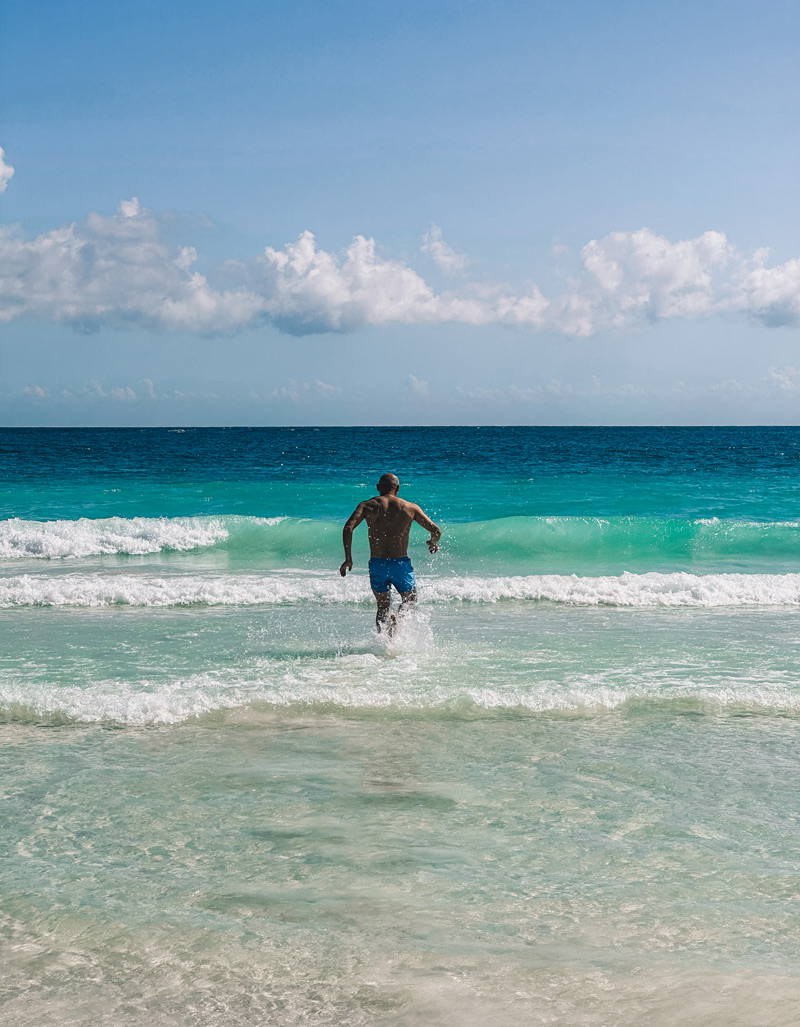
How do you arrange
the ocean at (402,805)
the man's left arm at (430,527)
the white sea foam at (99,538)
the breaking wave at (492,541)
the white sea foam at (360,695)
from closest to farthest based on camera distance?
the ocean at (402,805) < the white sea foam at (360,695) < the man's left arm at (430,527) < the breaking wave at (492,541) < the white sea foam at (99,538)

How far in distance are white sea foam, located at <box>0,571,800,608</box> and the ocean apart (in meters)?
0.05

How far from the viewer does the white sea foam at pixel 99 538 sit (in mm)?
16625

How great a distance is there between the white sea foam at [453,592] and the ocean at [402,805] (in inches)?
2.1

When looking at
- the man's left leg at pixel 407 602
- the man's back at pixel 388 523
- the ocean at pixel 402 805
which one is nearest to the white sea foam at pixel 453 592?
the ocean at pixel 402 805

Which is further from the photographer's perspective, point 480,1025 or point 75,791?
point 75,791

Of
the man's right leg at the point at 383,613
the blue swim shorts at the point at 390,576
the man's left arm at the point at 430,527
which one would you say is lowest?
the man's right leg at the point at 383,613

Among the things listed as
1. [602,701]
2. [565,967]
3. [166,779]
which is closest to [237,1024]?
[565,967]

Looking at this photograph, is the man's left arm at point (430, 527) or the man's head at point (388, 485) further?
the man's head at point (388, 485)

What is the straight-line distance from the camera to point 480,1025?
2789mm

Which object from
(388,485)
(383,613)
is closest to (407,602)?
(383,613)

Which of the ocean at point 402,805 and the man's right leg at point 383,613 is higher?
the man's right leg at point 383,613

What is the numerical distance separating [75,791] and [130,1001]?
81.9 inches

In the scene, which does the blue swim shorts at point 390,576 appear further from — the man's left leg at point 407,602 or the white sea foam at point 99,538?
the white sea foam at point 99,538

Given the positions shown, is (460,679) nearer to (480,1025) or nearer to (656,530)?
(480,1025)
